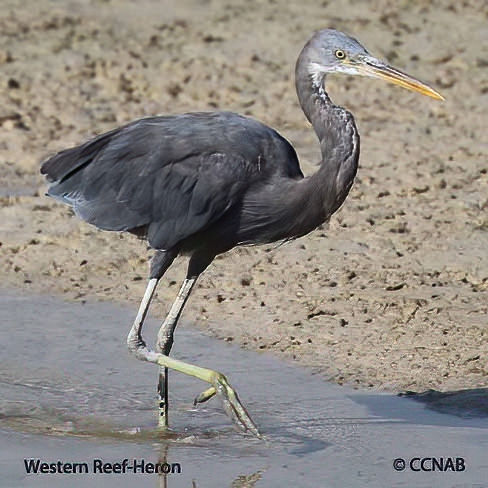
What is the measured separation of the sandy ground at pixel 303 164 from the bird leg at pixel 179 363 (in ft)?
3.03

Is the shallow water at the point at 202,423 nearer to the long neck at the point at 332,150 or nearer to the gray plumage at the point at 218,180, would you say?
the gray plumage at the point at 218,180

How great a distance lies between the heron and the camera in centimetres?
618

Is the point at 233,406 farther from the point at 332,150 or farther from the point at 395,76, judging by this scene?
the point at 395,76

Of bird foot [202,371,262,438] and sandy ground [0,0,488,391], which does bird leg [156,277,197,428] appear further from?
sandy ground [0,0,488,391]

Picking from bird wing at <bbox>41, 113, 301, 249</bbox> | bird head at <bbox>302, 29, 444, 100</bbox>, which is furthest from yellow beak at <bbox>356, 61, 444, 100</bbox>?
bird wing at <bbox>41, 113, 301, 249</bbox>

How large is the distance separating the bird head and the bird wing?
0.37m

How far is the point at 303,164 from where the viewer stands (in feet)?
32.5

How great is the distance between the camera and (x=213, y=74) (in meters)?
11.8

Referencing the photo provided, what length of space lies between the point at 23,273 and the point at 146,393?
1807 millimetres

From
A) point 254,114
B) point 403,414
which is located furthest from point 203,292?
point 254,114

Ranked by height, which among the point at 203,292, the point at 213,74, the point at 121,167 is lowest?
the point at 203,292

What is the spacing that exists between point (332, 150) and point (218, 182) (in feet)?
1.68

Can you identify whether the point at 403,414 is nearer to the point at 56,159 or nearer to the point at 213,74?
the point at 56,159

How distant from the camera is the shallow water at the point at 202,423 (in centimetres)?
589
